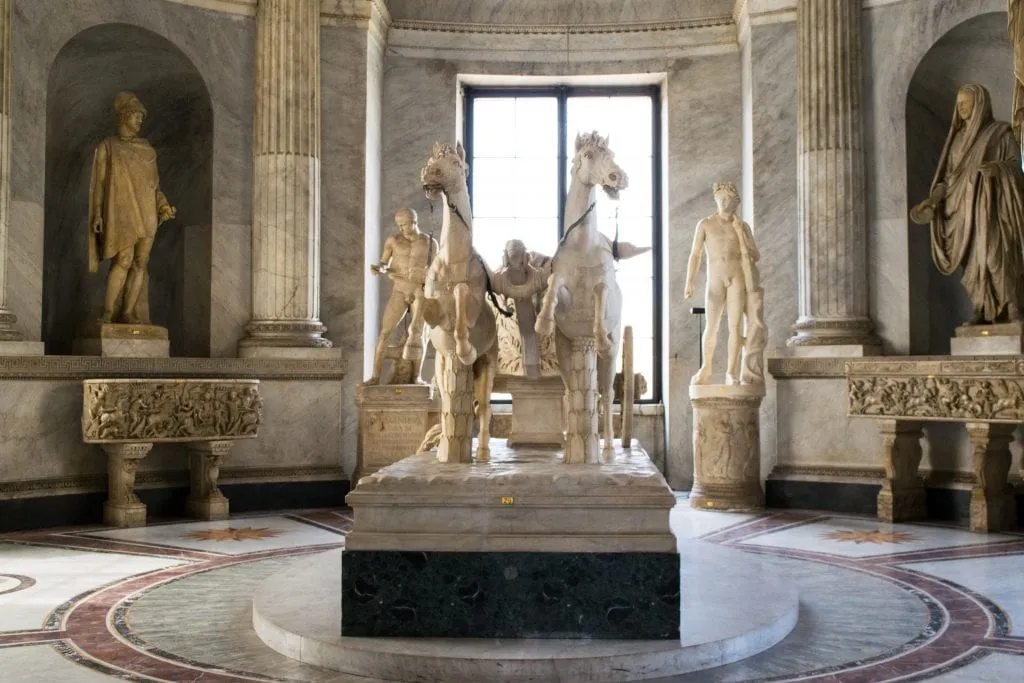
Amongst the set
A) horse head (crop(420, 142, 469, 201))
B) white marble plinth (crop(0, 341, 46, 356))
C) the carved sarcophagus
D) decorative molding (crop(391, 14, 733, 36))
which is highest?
decorative molding (crop(391, 14, 733, 36))

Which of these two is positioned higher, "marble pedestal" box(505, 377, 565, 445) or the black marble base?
"marble pedestal" box(505, 377, 565, 445)

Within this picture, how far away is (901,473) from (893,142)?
3278 millimetres

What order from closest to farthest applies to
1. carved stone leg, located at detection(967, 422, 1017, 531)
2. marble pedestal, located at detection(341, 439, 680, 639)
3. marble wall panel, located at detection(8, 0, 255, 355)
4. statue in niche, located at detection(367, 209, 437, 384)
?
1. marble pedestal, located at detection(341, 439, 680, 639)
2. carved stone leg, located at detection(967, 422, 1017, 531)
3. marble wall panel, located at detection(8, 0, 255, 355)
4. statue in niche, located at detection(367, 209, 437, 384)

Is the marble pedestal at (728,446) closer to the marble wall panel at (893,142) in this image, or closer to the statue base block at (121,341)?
the marble wall panel at (893,142)

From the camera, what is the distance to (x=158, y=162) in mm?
11633

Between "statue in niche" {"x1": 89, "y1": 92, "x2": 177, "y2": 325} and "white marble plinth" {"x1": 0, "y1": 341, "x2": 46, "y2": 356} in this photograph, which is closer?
→ "white marble plinth" {"x1": 0, "y1": 341, "x2": 46, "y2": 356}

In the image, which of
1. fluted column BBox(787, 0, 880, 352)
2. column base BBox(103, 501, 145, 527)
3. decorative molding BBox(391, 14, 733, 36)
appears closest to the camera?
column base BBox(103, 501, 145, 527)

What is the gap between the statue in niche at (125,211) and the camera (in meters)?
9.95

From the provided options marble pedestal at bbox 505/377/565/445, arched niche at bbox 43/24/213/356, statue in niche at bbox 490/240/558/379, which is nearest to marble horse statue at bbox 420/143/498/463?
statue in niche at bbox 490/240/558/379

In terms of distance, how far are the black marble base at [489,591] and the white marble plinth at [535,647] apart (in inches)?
2.8

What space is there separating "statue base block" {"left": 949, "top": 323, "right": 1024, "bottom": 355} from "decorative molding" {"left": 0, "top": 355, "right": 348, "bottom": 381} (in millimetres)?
5822

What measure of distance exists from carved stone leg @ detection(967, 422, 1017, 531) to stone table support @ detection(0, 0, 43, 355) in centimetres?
778

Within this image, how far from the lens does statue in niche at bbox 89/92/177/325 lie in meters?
9.95

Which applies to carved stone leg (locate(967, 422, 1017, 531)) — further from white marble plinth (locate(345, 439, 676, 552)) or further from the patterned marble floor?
white marble plinth (locate(345, 439, 676, 552))
